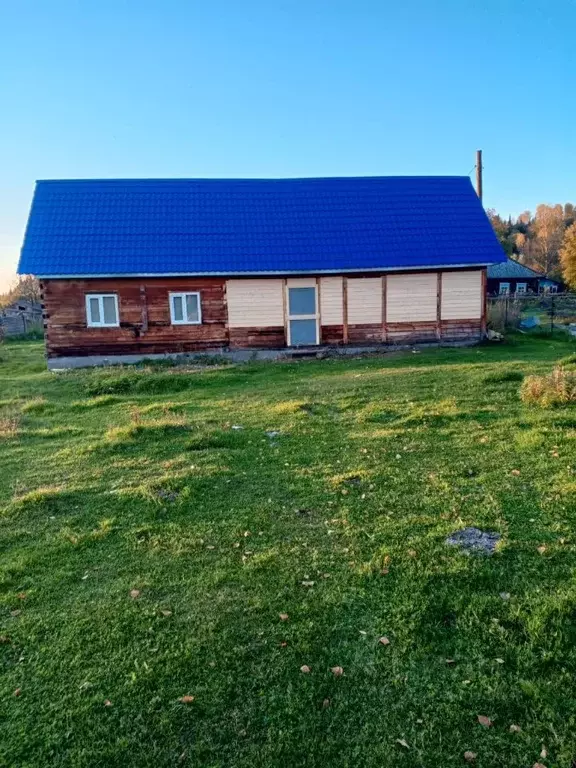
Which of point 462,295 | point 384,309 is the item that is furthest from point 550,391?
point 462,295

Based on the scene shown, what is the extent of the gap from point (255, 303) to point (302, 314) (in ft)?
5.50

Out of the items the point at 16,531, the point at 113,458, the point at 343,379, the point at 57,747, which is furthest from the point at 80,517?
the point at 343,379

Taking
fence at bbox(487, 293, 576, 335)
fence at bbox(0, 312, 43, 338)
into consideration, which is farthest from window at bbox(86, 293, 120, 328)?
fence at bbox(487, 293, 576, 335)

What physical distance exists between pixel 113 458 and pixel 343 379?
7.30m

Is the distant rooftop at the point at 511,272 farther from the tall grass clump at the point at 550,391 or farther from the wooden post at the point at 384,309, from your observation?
the tall grass clump at the point at 550,391

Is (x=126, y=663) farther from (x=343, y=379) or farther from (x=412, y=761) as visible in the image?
(x=343, y=379)

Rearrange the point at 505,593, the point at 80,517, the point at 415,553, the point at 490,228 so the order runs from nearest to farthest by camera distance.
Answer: the point at 505,593 < the point at 415,553 < the point at 80,517 < the point at 490,228

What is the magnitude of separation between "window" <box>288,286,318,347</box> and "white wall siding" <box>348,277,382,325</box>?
1277 mm

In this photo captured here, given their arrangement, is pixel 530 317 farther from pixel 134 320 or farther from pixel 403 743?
pixel 403 743

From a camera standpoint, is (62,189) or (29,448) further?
(62,189)

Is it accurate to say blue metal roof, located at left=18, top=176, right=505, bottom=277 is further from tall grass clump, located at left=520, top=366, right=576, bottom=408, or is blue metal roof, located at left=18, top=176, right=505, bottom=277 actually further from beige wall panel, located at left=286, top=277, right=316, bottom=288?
tall grass clump, located at left=520, top=366, right=576, bottom=408

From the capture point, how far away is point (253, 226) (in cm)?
2091

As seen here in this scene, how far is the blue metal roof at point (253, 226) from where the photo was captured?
1905cm

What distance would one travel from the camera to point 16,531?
19.4ft
